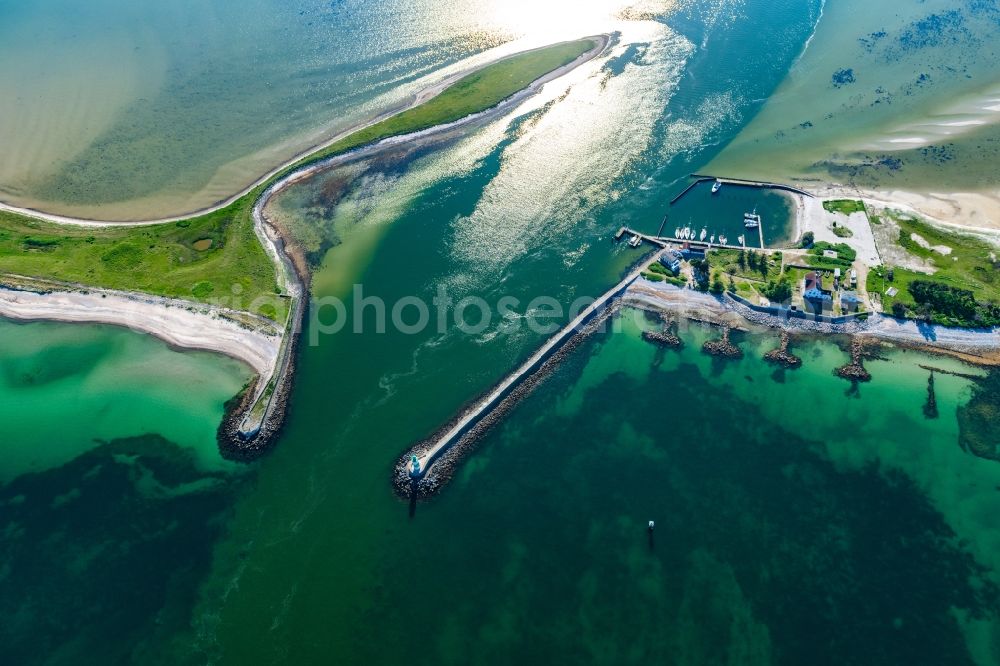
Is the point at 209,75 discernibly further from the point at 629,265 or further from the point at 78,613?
the point at 78,613

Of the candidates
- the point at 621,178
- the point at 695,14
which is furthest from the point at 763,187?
the point at 695,14

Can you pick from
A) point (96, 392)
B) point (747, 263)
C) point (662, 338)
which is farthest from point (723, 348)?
point (96, 392)

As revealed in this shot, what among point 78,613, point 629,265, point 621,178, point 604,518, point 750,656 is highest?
point 621,178

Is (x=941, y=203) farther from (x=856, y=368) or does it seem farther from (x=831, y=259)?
(x=856, y=368)

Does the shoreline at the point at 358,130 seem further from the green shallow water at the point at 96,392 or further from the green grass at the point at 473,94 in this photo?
the green shallow water at the point at 96,392

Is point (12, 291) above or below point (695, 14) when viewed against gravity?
below

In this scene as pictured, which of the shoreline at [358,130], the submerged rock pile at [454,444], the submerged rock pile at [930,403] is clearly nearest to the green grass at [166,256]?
the shoreline at [358,130]

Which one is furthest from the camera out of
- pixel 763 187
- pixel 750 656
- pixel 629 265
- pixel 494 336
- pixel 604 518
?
pixel 763 187
